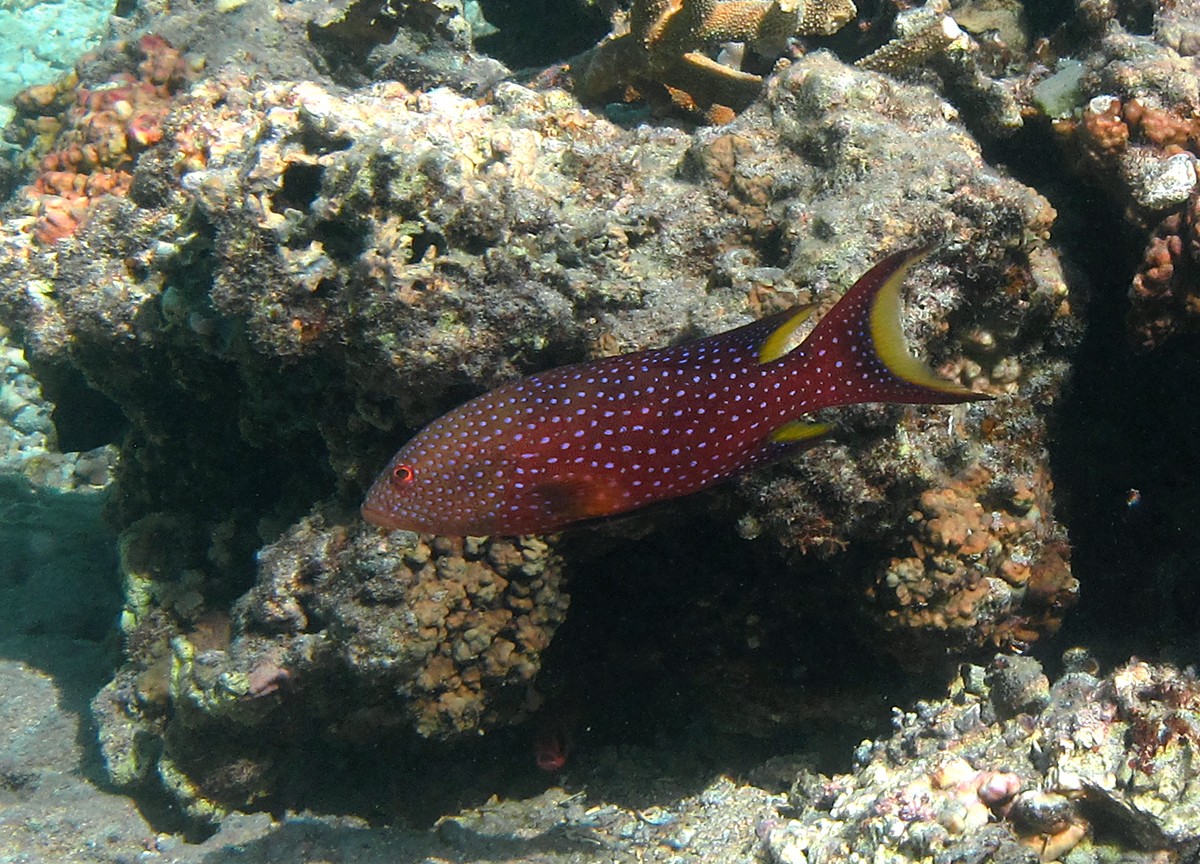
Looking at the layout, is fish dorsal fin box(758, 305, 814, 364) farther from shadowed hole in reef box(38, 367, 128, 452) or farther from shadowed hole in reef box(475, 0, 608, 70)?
shadowed hole in reef box(38, 367, 128, 452)

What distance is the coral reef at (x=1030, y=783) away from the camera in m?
3.32

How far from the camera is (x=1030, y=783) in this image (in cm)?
365

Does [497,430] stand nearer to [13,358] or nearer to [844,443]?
[844,443]

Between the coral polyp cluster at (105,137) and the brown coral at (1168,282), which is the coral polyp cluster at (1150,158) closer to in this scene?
the brown coral at (1168,282)

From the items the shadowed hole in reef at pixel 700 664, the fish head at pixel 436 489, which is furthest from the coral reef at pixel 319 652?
the fish head at pixel 436 489

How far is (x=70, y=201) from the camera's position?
578 centimetres

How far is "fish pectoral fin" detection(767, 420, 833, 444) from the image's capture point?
2.75 m

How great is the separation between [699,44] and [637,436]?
364 centimetres

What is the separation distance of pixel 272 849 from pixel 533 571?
3061mm

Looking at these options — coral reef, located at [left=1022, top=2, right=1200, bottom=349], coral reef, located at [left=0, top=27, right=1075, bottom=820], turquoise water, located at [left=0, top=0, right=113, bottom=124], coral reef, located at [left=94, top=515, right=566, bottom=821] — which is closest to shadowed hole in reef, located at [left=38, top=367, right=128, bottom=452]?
coral reef, located at [left=0, top=27, right=1075, bottom=820]

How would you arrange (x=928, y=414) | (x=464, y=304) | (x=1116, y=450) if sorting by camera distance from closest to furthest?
(x=464, y=304), (x=928, y=414), (x=1116, y=450)

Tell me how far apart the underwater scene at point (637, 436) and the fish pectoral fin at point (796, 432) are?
2cm

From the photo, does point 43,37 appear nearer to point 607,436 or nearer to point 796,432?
point 607,436

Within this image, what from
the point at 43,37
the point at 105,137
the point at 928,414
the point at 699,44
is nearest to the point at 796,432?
the point at 928,414
